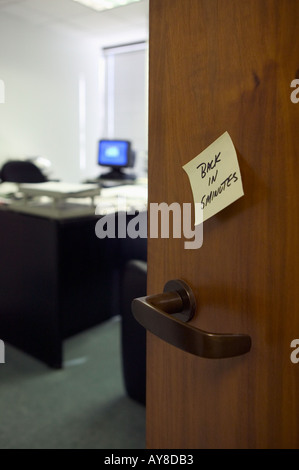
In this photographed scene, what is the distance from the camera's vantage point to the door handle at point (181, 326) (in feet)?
1.32

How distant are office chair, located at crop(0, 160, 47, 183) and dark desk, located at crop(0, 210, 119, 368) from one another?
1.83 metres

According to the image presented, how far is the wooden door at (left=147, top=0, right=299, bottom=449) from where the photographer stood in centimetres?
38

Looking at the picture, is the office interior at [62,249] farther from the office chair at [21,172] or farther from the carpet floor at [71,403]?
the office chair at [21,172]

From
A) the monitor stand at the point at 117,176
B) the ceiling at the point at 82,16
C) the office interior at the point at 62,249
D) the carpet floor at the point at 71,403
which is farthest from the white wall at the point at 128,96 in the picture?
the carpet floor at the point at 71,403

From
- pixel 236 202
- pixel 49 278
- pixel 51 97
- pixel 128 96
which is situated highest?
pixel 128 96

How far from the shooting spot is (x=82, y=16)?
425 centimetres

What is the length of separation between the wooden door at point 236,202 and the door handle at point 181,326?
1cm

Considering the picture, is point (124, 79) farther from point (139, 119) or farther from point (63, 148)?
point (63, 148)

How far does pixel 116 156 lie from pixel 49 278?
6.86ft

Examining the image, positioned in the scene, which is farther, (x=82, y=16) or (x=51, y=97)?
(x=51, y=97)

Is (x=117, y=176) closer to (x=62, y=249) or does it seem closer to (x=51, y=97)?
(x=51, y=97)

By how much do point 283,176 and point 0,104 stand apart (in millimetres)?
4315

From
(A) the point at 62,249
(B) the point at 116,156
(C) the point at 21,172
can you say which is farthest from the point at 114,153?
(A) the point at 62,249

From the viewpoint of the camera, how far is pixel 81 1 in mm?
3803
